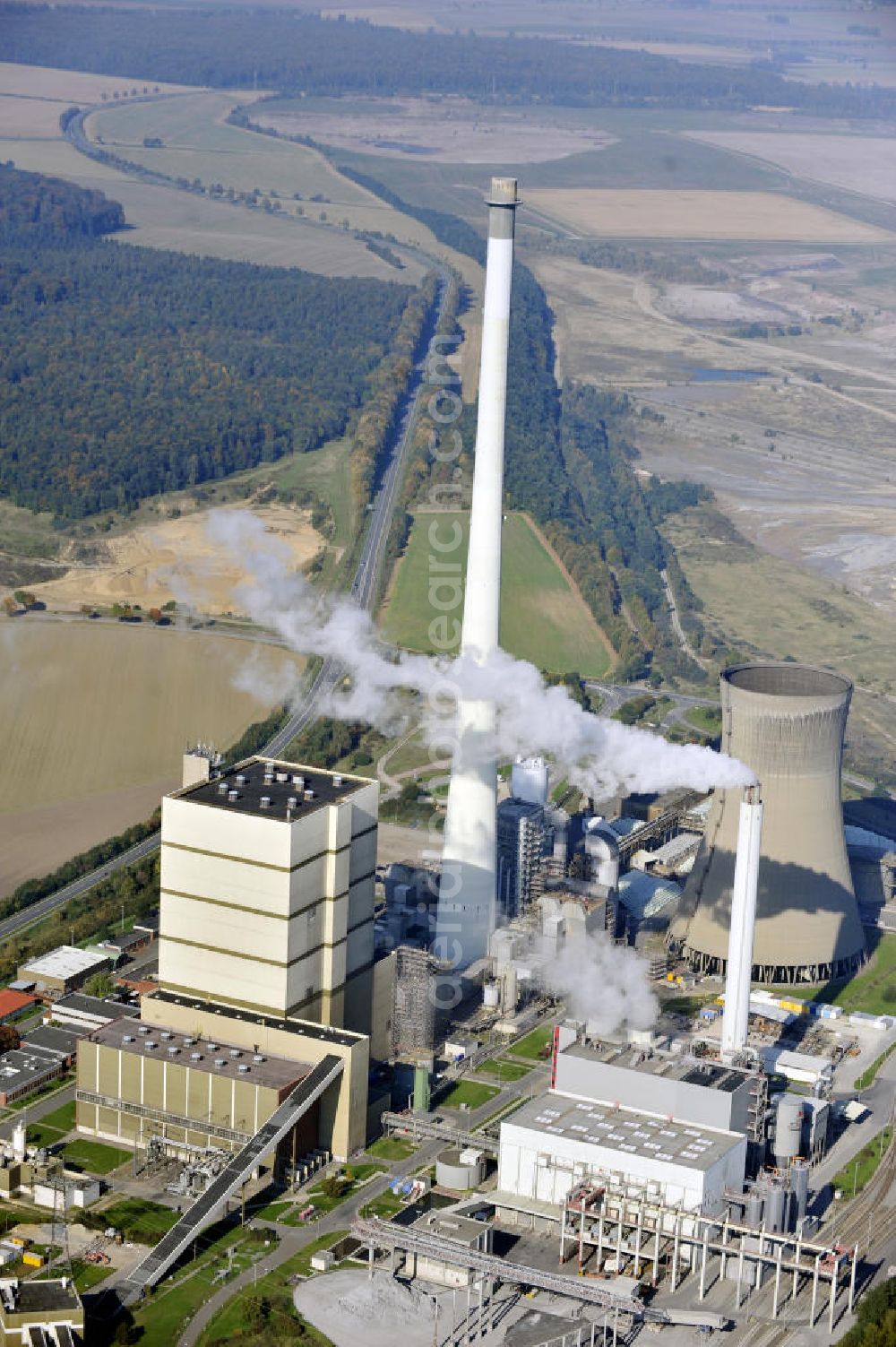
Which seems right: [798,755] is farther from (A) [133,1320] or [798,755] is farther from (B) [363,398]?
(B) [363,398]

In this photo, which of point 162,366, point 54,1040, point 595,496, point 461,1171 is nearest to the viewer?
point 461,1171

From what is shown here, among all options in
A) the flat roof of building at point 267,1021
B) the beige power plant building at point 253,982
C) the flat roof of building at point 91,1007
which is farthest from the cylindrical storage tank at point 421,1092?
the flat roof of building at point 91,1007

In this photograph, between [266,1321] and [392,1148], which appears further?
[392,1148]

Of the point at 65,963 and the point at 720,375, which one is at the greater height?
the point at 720,375

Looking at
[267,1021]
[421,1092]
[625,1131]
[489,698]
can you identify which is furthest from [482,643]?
[625,1131]

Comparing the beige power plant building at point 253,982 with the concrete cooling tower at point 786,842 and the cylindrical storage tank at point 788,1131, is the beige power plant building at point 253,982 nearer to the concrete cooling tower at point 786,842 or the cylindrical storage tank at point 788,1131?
the cylindrical storage tank at point 788,1131

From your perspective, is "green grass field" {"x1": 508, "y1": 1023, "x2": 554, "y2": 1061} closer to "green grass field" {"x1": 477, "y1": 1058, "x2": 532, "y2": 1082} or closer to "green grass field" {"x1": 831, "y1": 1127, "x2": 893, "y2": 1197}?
"green grass field" {"x1": 477, "y1": 1058, "x2": 532, "y2": 1082}

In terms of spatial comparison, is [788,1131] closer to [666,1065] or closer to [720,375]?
[666,1065]
